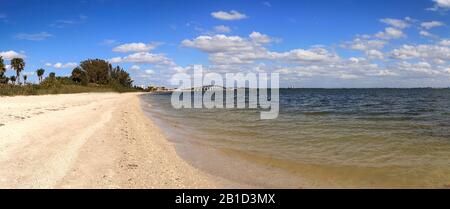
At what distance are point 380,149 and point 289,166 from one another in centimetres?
483

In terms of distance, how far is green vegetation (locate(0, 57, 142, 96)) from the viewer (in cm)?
8025

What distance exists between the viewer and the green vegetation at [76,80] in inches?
3159

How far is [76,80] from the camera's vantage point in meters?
138

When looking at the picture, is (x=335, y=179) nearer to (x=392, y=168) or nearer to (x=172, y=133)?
(x=392, y=168)

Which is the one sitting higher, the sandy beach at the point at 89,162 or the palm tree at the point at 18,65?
the palm tree at the point at 18,65

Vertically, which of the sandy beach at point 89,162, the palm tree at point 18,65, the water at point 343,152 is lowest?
the water at point 343,152

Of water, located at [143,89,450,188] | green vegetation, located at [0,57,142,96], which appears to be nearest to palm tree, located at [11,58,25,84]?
green vegetation, located at [0,57,142,96]

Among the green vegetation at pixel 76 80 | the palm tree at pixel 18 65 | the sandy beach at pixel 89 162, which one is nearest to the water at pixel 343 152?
the sandy beach at pixel 89 162

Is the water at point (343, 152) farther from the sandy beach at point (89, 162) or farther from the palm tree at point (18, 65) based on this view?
the palm tree at point (18, 65)

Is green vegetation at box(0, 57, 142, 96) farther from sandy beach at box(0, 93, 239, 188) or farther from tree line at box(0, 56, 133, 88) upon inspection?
sandy beach at box(0, 93, 239, 188)

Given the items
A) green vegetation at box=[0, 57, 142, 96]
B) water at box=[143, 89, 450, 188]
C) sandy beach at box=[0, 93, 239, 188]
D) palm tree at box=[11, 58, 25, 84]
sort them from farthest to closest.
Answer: palm tree at box=[11, 58, 25, 84], green vegetation at box=[0, 57, 142, 96], water at box=[143, 89, 450, 188], sandy beach at box=[0, 93, 239, 188]

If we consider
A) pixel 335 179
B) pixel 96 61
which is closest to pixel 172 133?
pixel 335 179

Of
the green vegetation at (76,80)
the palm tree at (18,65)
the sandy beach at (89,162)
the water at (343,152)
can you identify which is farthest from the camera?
the palm tree at (18,65)

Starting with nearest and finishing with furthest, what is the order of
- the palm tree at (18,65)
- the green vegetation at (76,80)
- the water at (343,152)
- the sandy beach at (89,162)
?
the sandy beach at (89,162), the water at (343,152), the green vegetation at (76,80), the palm tree at (18,65)
